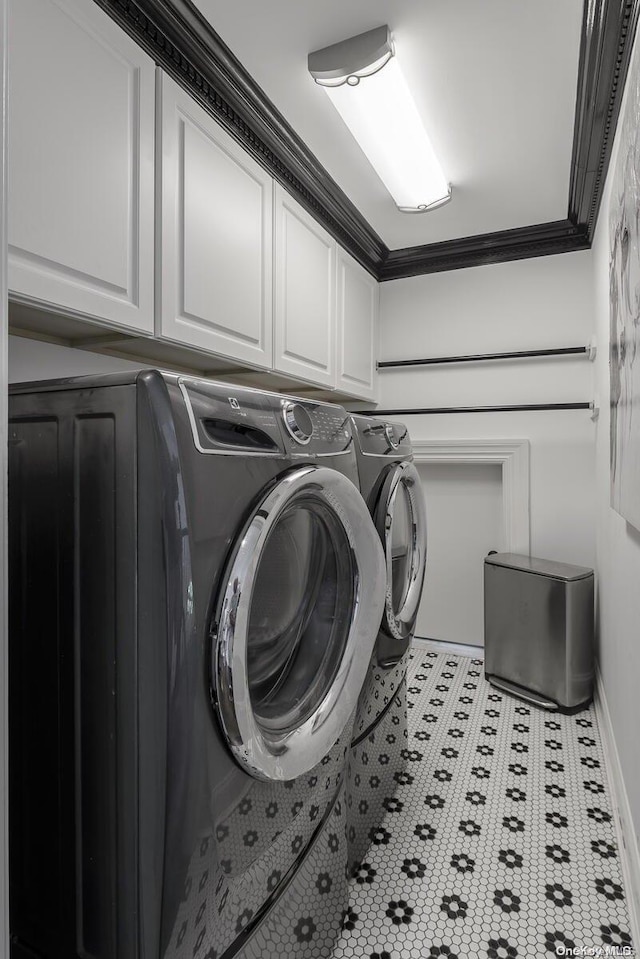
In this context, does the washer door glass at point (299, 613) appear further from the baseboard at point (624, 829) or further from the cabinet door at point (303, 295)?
the cabinet door at point (303, 295)

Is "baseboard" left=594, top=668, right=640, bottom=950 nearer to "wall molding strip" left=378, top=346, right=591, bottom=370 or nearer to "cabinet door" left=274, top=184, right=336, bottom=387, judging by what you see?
"wall molding strip" left=378, top=346, right=591, bottom=370

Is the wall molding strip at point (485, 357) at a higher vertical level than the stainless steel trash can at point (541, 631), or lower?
higher

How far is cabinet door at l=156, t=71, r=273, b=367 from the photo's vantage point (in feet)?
5.01

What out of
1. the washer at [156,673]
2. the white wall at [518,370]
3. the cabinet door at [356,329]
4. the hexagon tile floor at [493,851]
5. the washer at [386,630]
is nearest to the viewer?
the washer at [156,673]

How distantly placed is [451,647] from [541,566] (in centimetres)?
89

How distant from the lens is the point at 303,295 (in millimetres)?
2330

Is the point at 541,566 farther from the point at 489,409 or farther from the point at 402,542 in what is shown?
the point at 402,542

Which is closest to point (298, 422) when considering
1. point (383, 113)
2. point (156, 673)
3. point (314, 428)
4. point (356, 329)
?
point (314, 428)

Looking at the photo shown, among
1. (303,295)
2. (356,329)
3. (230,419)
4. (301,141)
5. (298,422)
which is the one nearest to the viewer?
(230,419)

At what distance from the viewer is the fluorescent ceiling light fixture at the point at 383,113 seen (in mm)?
1536

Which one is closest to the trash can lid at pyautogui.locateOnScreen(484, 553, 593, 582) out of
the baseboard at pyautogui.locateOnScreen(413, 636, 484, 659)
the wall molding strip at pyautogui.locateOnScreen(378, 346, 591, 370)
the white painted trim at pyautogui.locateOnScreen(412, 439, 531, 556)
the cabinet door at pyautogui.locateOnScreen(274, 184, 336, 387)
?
the white painted trim at pyautogui.locateOnScreen(412, 439, 531, 556)

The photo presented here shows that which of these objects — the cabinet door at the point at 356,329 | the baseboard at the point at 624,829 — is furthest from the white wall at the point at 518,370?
the baseboard at the point at 624,829

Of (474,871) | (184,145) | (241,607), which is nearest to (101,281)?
(184,145)

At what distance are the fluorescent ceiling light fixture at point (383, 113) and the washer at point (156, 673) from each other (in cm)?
119
